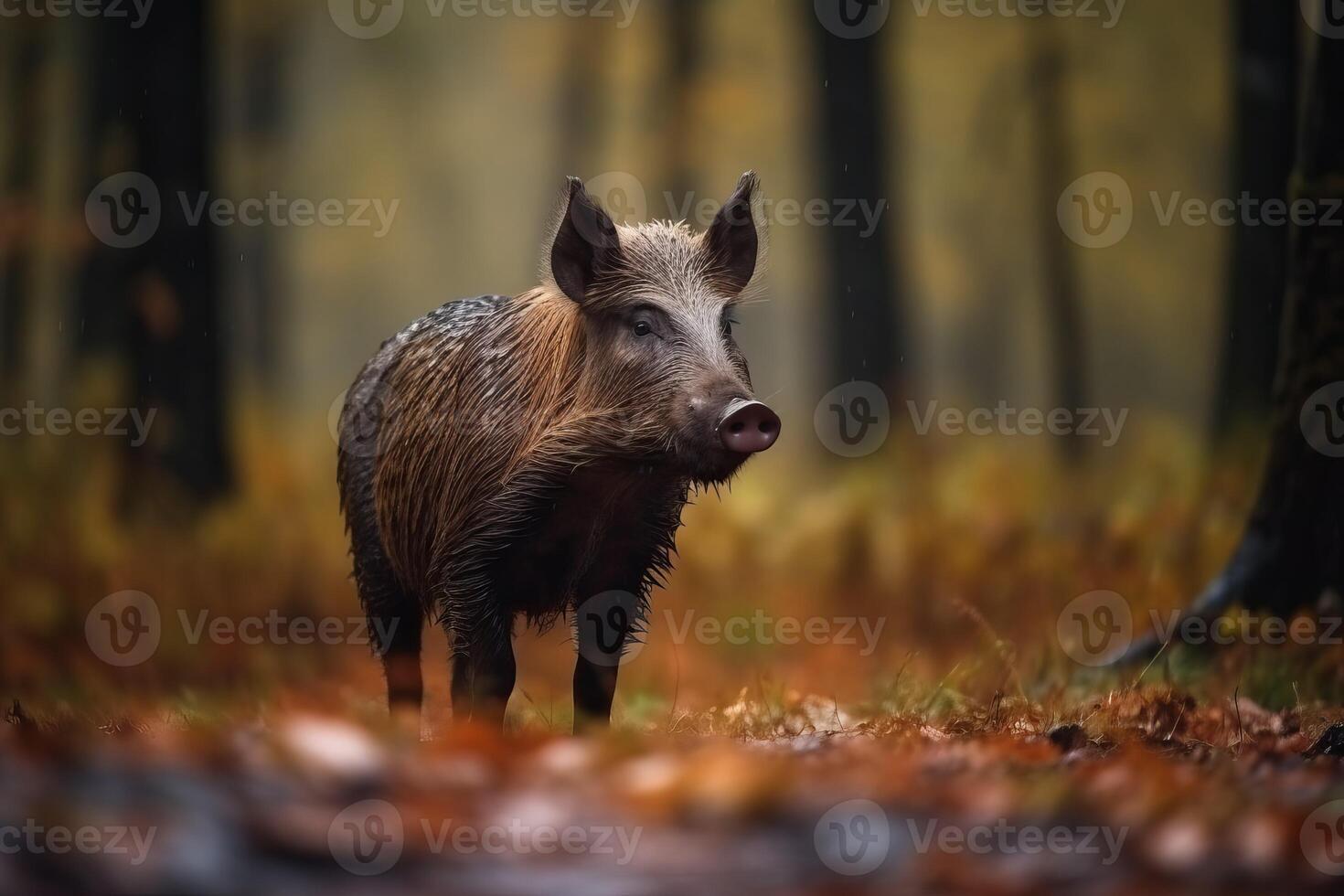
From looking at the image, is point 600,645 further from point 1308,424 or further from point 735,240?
point 1308,424

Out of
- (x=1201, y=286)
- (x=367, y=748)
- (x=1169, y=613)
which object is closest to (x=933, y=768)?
(x=367, y=748)

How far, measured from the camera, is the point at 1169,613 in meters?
7.41

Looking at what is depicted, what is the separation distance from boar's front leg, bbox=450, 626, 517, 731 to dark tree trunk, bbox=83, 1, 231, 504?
205 inches

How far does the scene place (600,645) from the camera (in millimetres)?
5559

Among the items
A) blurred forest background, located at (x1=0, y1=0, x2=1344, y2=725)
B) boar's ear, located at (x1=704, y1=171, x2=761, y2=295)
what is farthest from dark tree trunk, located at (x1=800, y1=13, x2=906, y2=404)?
boar's ear, located at (x1=704, y1=171, x2=761, y2=295)

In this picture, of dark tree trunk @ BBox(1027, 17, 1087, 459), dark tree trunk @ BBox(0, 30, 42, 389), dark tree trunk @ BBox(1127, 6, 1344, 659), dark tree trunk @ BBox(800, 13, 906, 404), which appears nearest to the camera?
dark tree trunk @ BBox(1127, 6, 1344, 659)

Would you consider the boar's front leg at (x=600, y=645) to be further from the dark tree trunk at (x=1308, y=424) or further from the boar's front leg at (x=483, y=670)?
the dark tree trunk at (x=1308, y=424)

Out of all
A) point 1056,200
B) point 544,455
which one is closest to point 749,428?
point 544,455

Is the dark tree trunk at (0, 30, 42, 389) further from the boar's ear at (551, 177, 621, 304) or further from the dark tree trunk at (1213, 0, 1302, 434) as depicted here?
the dark tree trunk at (1213, 0, 1302, 434)

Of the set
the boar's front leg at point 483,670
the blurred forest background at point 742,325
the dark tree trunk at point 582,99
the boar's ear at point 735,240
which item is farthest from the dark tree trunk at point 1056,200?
the boar's front leg at point 483,670

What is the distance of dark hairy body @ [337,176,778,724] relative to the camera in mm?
5195

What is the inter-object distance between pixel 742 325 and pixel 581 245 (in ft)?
27.6

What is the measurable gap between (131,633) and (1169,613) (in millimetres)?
6778

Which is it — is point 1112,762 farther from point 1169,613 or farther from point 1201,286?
point 1201,286
